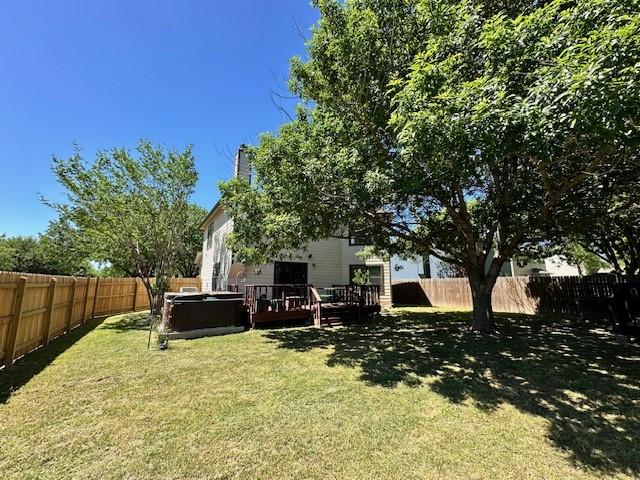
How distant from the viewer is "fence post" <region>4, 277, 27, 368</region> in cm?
602

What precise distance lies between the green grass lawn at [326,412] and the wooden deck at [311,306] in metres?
3.54

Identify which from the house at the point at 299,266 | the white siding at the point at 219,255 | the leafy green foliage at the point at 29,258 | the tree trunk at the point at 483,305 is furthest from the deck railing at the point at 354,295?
the leafy green foliage at the point at 29,258

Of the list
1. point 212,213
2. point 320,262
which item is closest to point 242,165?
point 212,213

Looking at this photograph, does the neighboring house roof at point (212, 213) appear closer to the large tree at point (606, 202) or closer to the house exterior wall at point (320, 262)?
the house exterior wall at point (320, 262)

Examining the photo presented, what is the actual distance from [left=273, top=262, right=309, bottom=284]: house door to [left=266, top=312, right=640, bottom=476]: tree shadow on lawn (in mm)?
5089

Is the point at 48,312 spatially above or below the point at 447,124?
below

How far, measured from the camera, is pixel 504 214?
8.83 m

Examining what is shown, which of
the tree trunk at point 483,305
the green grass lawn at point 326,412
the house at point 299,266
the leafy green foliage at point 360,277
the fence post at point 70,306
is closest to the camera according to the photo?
the green grass lawn at point 326,412

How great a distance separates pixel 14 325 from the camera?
19.9ft

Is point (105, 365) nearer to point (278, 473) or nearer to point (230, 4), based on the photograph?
point (278, 473)

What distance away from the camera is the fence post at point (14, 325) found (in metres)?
6.02

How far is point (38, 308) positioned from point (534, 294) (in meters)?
17.9

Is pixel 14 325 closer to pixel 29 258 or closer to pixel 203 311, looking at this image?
pixel 203 311

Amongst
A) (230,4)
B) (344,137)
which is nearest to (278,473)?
(344,137)
